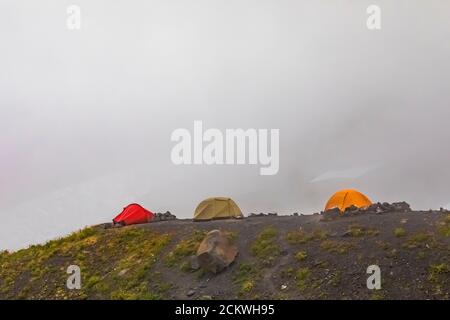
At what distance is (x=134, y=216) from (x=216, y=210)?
246 inches

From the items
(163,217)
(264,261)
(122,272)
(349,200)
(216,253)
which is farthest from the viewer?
(163,217)

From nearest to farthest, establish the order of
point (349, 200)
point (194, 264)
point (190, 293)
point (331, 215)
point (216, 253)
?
point (190, 293) → point (216, 253) → point (194, 264) → point (331, 215) → point (349, 200)

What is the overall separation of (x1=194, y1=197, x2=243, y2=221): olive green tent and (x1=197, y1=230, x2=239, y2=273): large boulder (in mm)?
7913

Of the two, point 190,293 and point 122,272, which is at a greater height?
point 122,272

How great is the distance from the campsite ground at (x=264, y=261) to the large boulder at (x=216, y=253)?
0.34 m

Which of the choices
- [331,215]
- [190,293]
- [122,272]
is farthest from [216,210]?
[190,293]

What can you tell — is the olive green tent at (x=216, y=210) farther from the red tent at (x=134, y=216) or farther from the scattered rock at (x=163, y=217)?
the red tent at (x=134, y=216)

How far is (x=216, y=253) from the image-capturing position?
19359mm

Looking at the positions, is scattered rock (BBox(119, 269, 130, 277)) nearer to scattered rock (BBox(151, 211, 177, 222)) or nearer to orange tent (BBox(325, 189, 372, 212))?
scattered rock (BBox(151, 211, 177, 222))

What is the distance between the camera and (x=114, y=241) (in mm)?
24953

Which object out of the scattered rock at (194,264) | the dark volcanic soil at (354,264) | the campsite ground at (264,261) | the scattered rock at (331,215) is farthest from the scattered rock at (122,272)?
the scattered rock at (331,215)

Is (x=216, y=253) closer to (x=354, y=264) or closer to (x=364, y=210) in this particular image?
(x=354, y=264)
